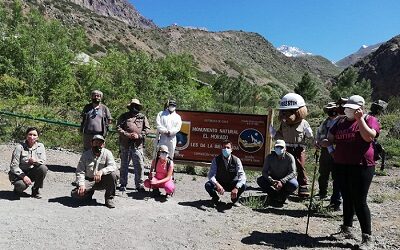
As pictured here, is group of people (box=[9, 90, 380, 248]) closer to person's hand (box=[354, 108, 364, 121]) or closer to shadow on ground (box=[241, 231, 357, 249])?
person's hand (box=[354, 108, 364, 121])

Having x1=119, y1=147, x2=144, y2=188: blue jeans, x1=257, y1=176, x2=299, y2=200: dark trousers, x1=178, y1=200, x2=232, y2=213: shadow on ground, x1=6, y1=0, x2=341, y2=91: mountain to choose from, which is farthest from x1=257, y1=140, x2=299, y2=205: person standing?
x1=6, y1=0, x2=341, y2=91: mountain

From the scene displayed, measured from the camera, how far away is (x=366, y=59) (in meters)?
84.9

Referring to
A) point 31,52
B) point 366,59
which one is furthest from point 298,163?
point 366,59

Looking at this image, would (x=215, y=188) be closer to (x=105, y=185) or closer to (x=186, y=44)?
(x=105, y=185)

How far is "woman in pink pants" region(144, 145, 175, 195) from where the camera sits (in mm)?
8202

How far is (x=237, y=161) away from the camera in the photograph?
26.8 feet

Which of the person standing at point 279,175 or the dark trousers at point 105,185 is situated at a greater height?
the person standing at point 279,175

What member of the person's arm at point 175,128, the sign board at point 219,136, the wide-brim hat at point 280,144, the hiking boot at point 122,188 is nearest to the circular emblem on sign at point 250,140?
the sign board at point 219,136

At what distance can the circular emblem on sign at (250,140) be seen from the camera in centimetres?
1105

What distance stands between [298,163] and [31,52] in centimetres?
1819

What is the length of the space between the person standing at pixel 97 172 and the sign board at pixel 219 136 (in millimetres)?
4374

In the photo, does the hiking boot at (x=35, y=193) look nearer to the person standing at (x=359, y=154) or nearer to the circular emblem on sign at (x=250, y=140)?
the person standing at (x=359, y=154)

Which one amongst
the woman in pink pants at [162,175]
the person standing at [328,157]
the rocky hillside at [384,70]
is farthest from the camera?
the rocky hillside at [384,70]

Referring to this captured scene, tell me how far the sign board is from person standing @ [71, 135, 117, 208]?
14.3 feet
